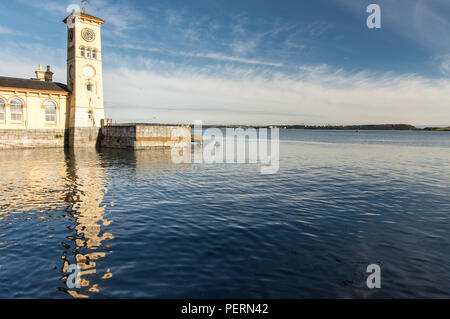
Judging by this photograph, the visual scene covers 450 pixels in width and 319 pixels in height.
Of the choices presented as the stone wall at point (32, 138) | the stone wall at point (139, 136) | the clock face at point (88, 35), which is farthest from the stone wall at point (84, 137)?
the clock face at point (88, 35)

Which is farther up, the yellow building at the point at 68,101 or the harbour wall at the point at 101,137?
the yellow building at the point at 68,101

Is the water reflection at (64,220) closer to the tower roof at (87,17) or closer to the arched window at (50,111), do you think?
the arched window at (50,111)

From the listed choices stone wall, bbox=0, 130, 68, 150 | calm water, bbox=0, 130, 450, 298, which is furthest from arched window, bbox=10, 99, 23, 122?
calm water, bbox=0, 130, 450, 298

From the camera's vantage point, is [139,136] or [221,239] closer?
[221,239]

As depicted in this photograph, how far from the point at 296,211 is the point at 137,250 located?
24.2 feet

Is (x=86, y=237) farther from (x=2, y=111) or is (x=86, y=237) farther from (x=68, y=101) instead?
(x=68, y=101)

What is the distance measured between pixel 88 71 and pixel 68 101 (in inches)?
237

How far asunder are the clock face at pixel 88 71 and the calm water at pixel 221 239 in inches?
1218

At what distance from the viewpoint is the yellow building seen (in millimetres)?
39719

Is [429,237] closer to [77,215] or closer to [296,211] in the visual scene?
[296,211]

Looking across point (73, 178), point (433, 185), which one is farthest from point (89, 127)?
point (433, 185)

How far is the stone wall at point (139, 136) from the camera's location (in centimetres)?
4354

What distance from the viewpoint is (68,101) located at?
44594 millimetres

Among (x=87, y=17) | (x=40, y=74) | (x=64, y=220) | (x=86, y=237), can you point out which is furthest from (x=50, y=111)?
(x=86, y=237)
